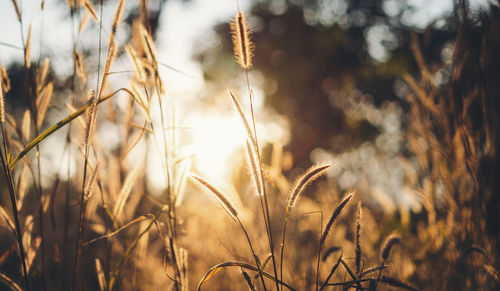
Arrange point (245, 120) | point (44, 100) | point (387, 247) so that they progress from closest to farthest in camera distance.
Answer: point (245, 120), point (387, 247), point (44, 100)

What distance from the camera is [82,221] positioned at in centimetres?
92

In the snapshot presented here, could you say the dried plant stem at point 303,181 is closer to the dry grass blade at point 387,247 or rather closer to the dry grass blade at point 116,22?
the dry grass blade at point 387,247

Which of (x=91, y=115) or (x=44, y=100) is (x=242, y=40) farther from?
(x=44, y=100)

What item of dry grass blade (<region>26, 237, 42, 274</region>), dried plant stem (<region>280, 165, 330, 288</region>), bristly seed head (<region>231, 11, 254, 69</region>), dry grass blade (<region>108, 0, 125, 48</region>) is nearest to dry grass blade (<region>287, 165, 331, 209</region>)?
dried plant stem (<region>280, 165, 330, 288</region>)

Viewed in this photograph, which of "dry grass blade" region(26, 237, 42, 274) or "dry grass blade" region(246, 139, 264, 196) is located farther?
"dry grass blade" region(26, 237, 42, 274)

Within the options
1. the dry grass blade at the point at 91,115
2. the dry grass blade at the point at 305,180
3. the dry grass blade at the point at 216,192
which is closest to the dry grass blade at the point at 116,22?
the dry grass blade at the point at 91,115

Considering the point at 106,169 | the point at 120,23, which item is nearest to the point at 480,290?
the point at 120,23

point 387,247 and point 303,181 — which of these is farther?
point 387,247

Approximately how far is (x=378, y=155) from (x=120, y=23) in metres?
2.19

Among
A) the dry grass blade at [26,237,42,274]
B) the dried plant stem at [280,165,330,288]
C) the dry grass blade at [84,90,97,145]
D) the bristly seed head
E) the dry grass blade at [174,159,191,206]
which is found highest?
the bristly seed head

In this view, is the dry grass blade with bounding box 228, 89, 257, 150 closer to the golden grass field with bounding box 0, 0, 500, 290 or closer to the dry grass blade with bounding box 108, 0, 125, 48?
the golden grass field with bounding box 0, 0, 500, 290

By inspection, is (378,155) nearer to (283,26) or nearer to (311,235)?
(311,235)

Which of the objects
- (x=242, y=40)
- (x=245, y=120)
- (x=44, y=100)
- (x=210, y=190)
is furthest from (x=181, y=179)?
(x=44, y=100)

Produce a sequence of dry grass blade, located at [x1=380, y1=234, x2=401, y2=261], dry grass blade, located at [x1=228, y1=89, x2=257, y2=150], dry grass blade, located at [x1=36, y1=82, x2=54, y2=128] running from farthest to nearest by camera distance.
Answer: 1. dry grass blade, located at [x1=36, y1=82, x2=54, y2=128]
2. dry grass blade, located at [x1=380, y1=234, x2=401, y2=261]
3. dry grass blade, located at [x1=228, y1=89, x2=257, y2=150]
